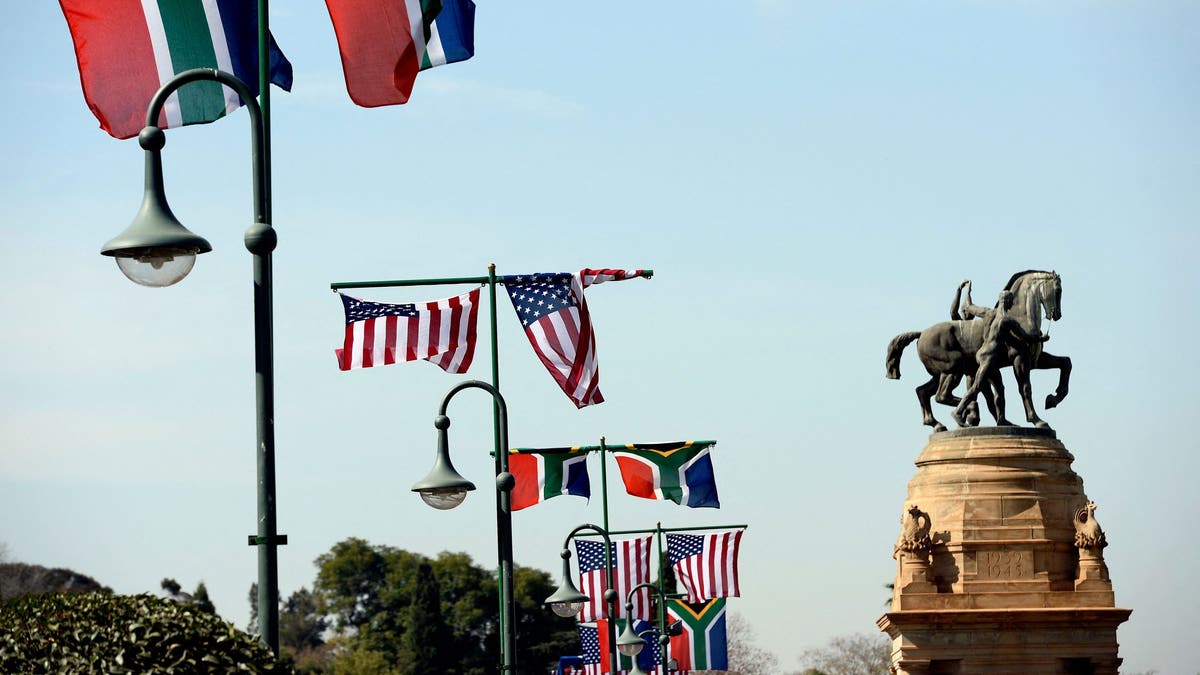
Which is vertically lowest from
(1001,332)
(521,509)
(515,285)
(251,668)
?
(251,668)

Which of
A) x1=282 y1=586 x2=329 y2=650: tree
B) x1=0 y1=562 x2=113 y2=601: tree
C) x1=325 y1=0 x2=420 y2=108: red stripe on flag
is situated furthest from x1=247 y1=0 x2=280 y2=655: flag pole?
x1=282 y1=586 x2=329 y2=650: tree

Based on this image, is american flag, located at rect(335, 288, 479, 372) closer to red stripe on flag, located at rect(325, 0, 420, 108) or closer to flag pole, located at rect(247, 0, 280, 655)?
red stripe on flag, located at rect(325, 0, 420, 108)

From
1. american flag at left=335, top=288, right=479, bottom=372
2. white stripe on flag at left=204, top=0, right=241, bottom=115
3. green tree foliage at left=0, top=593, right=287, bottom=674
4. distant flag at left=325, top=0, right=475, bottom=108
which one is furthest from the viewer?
american flag at left=335, top=288, right=479, bottom=372

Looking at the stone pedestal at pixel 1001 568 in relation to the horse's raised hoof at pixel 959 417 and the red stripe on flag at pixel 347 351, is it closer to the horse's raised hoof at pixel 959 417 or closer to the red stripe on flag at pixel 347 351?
the horse's raised hoof at pixel 959 417

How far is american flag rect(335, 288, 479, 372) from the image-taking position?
1060 inches

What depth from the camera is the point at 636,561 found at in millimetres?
44625

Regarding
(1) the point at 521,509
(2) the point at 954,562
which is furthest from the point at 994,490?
(1) the point at 521,509

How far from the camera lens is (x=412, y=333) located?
1064 inches

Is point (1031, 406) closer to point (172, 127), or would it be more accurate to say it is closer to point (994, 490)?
point (994, 490)

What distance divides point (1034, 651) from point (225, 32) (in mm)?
40341

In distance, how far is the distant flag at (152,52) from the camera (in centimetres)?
1792

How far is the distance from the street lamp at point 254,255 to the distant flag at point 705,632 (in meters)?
35.8

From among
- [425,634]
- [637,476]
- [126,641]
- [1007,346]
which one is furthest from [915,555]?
[425,634]

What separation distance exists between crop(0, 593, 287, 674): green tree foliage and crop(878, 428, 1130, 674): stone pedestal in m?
42.6
